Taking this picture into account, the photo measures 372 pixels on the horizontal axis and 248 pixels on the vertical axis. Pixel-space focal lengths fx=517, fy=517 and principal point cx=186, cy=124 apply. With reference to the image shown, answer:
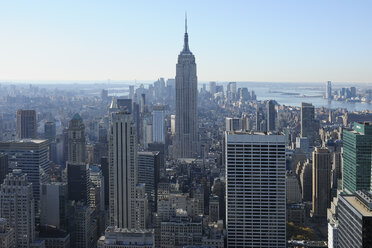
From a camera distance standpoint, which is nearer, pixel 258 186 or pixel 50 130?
pixel 258 186

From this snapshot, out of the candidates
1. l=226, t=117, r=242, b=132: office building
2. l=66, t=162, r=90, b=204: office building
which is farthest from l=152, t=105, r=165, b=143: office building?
l=66, t=162, r=90, b=204: office building

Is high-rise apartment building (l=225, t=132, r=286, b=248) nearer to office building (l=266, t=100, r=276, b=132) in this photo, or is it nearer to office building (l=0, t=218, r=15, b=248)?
office building (l=0, t=218, r=15, b=248)

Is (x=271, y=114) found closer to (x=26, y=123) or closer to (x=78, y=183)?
(x=26, y=123)

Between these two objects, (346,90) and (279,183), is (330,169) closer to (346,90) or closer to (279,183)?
(279,183)

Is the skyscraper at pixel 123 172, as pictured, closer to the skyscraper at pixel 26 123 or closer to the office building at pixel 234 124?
the skyscraper at pixel 26 123

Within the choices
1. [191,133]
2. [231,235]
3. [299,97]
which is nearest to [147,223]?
[231,235]

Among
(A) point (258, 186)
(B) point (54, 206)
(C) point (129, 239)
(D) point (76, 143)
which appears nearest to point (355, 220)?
(A) point (258, 186)

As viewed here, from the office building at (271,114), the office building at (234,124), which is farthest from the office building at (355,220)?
the office building at (271,114)
